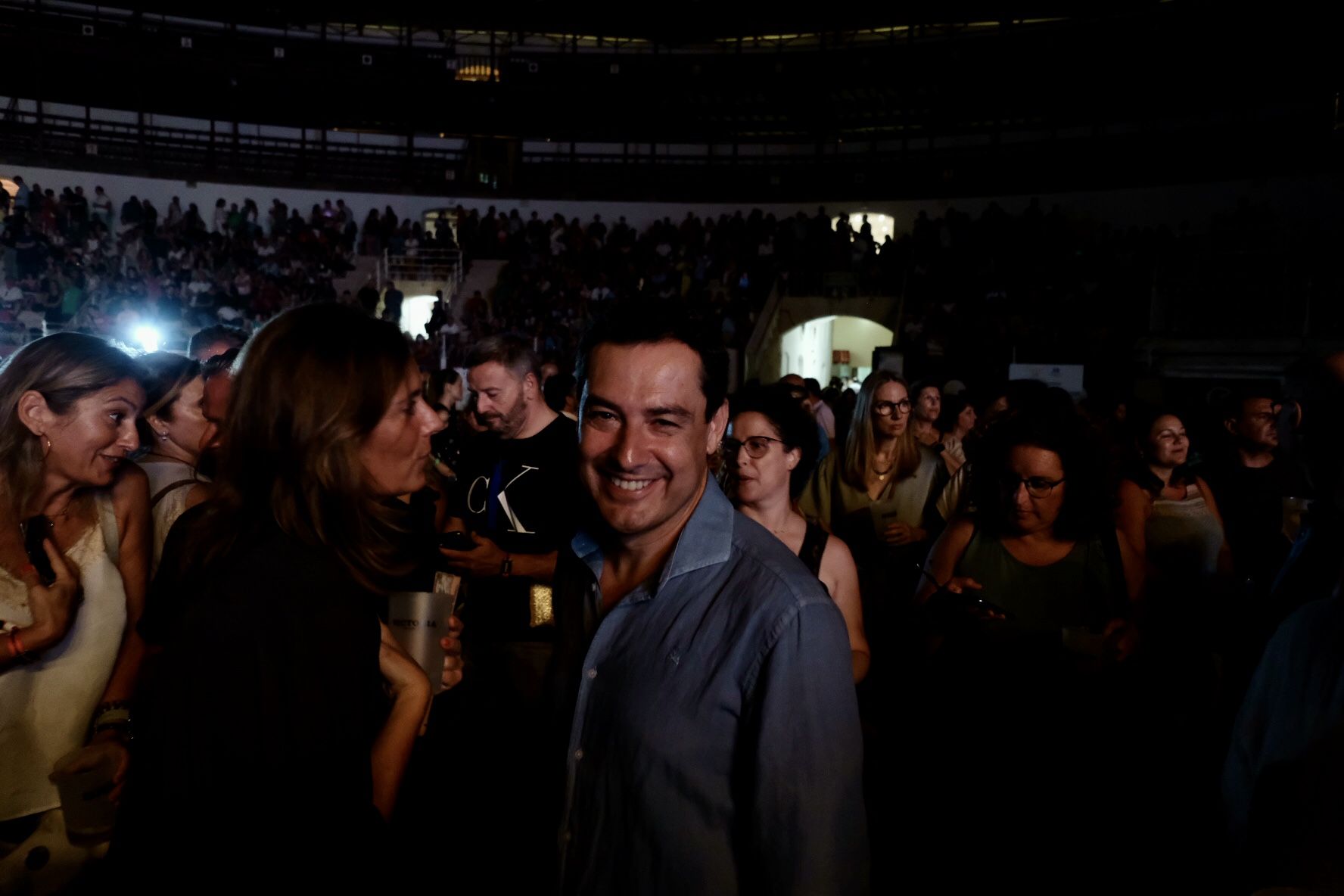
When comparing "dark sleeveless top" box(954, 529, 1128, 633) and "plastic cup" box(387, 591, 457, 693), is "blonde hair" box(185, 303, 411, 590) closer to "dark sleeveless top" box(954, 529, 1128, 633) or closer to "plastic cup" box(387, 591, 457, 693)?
"plastic cup" box(387, 591, 457, 693)

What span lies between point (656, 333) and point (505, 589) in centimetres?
191

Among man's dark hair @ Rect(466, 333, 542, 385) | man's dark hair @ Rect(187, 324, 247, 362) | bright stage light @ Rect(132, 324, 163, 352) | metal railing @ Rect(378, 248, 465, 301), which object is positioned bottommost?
man's dark hair @ Rect(466, 333, 542, 385)

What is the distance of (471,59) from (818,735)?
29015 mm

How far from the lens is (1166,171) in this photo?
20.4 meters

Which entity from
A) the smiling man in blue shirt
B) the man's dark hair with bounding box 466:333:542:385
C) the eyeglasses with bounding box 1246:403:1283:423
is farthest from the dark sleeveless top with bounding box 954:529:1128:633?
the eyeglasses with bounding box 1246:403:1283:423

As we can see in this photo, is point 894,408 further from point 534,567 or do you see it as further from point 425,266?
point 425,266

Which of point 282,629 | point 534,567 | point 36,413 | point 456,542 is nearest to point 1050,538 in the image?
point 534,567

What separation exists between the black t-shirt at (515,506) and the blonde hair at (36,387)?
4.84ft

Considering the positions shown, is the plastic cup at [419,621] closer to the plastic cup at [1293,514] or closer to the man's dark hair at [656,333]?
the man's dark hair at [656,333]

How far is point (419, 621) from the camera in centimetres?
188

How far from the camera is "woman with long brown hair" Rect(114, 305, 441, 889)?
4.23 ft

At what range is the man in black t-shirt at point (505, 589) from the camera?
127 inches

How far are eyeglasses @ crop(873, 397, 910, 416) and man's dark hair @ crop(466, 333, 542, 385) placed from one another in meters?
1.85

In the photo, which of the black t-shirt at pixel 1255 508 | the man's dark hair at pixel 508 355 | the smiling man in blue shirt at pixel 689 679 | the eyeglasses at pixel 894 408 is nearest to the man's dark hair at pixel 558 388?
the man's dark hair at pixel 508 355
